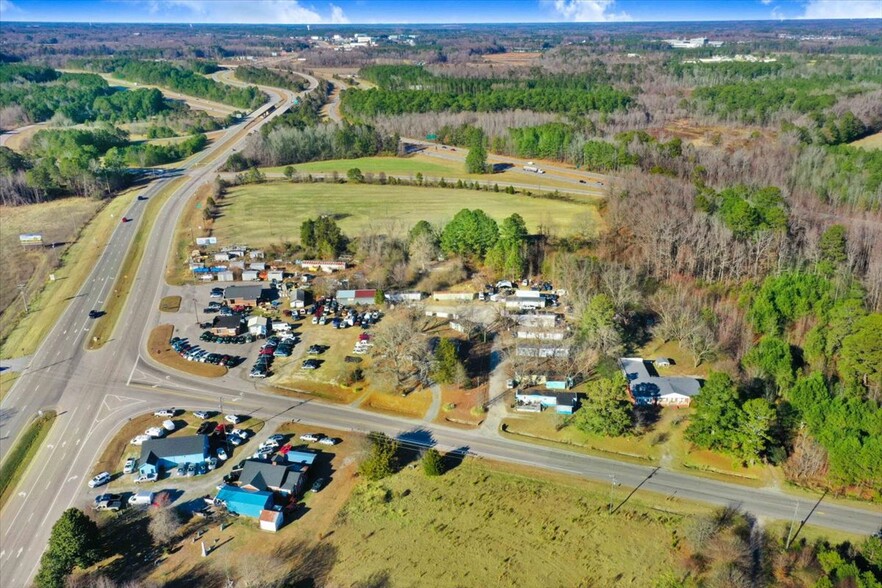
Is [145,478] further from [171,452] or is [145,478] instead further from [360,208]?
[360,208]

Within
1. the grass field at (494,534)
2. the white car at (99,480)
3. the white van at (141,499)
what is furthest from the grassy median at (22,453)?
the grass field at (494,534)

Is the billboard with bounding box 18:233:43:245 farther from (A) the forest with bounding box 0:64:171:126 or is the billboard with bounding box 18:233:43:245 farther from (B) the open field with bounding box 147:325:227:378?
(A) the forest with bounding box 0:64:171:126

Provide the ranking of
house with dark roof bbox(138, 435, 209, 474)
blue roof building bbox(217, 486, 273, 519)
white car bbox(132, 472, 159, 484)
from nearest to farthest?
blue roof building bbox(217, 486, 273, 519), white car bbox(132, 472, 159, 484), house with dark roof bbox(138, 435, 209, 474)

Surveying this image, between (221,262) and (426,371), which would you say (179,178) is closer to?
(221,262)

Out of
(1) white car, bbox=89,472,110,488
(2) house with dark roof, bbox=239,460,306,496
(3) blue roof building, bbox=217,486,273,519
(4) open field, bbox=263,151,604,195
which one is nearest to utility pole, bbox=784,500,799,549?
(2) house with dark roof, bbox=239,460,306,496

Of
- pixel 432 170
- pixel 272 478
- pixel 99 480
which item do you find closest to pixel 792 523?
pixel 272 478

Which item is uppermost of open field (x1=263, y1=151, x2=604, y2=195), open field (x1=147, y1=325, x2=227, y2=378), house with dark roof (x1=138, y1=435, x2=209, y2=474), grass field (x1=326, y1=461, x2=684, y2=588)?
open field (x1=263, y1=151, x2=604, y2=195)

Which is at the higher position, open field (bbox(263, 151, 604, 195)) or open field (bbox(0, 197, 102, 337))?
open field (bbox(263, 151, 604, 195))
